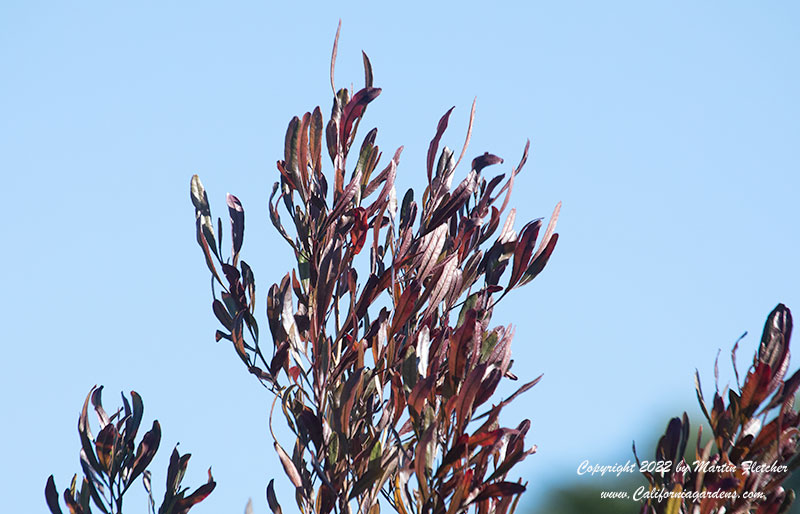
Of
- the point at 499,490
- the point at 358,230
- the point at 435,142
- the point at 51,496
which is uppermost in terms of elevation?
the point at 435,142

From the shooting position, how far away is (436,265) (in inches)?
102

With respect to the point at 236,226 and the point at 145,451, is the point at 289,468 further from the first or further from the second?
the point at 236,226

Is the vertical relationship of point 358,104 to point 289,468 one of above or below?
above

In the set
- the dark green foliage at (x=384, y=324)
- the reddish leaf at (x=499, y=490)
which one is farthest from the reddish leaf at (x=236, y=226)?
the reddish leaf at (x=499, y=490)

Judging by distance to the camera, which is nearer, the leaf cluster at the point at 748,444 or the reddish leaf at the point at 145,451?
the leaf cluster at the point at 748,444

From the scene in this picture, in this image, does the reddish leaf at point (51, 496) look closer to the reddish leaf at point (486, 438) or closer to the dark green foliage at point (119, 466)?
Answer: the dark green foliage at point (119, 466)

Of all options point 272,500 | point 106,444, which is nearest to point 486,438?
point 272,500

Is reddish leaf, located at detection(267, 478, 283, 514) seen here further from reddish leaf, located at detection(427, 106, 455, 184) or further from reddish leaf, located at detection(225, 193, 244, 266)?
reddish leaf, located at detection(427, 106, 455, 184)

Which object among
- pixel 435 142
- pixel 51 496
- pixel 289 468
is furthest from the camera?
pixel 435 142

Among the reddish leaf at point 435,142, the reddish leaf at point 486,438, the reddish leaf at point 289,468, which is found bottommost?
the reddish leaf at point 486,438

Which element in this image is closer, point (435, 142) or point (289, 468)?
point (289, 468)

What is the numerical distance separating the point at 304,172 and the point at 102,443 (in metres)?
1.05

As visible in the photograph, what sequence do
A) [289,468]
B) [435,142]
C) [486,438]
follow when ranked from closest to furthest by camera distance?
[486,438]
[289,468]
[435,142]

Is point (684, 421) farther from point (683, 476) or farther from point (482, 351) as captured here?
point (482, 351)
